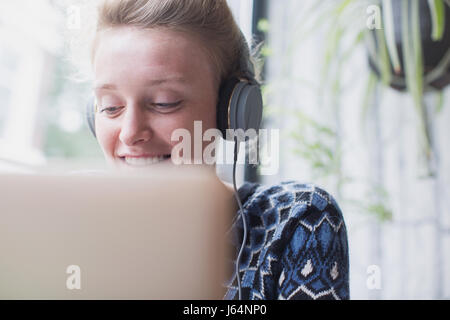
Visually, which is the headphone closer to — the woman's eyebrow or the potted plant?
the woman's eyebrow

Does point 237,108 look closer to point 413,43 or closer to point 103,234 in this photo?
point 103,234

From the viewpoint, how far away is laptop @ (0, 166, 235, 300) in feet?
1.01

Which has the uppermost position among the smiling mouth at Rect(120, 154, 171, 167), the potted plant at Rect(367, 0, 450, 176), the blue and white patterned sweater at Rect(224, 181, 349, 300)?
the potted plant at Rect(367, 0, 450, 176)

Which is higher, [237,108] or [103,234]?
[237,108]

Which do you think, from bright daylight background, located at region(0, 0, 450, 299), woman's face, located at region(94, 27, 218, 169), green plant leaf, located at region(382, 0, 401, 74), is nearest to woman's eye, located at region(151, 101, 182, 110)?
woman's face, located at region(94, 27, 218, 169)

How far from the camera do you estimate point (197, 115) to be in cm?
53

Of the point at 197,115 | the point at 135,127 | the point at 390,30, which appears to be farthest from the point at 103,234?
the point at 390,30

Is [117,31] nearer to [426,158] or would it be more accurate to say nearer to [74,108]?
[74,108]

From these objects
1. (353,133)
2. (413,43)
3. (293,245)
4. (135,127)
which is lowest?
(293,245)

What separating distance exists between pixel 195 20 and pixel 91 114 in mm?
171

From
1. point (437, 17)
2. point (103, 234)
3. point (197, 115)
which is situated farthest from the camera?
point (437, 17)

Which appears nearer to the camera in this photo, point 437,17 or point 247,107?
Result: point 247,107

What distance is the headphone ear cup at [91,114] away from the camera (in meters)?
0.55

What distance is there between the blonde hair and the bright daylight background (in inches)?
13.7
